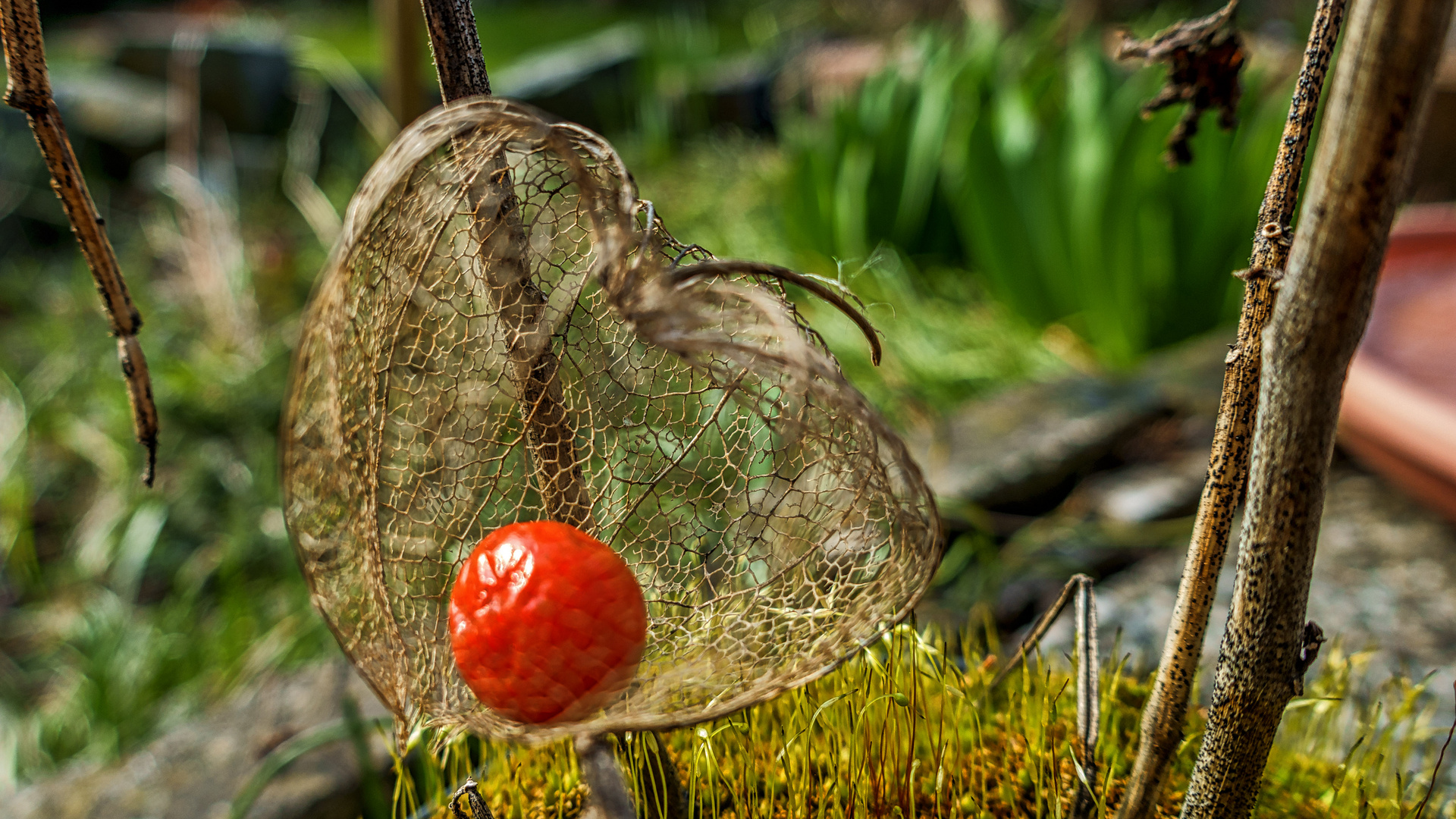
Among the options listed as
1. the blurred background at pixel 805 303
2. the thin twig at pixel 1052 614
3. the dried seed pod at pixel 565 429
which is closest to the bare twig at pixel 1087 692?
the thin twig at pixel 1052 614

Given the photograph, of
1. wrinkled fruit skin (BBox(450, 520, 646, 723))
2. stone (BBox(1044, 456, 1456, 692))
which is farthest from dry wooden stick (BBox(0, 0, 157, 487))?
stone (BBox(1044, 456, 1456, 692))

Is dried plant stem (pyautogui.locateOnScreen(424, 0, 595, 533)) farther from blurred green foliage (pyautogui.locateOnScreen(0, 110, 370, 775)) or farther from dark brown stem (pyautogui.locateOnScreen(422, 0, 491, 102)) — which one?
blurred green foliage (pyautogui.locateOnScreen(0, 110, 370, 775))

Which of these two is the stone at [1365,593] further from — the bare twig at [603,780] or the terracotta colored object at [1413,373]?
the bare twig at [603,780]

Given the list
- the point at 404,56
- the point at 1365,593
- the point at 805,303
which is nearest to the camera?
the point at 1365,593

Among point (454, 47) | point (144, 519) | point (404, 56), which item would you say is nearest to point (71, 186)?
point (454, 47)

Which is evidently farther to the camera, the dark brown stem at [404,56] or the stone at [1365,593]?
the dark brown stem at [404,56]

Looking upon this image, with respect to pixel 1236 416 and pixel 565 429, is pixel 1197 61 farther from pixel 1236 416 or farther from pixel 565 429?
pixel 565 429
